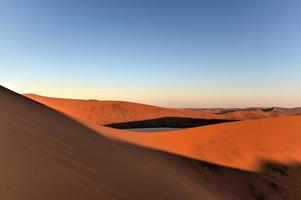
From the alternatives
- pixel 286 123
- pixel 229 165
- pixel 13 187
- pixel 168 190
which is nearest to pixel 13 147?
pixel 13 187

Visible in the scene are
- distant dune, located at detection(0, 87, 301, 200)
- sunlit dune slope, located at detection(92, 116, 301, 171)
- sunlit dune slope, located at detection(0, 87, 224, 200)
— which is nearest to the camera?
sunlit dune slope, located at detection(0, 87, 224, 200)

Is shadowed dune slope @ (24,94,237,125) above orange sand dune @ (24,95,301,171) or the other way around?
above

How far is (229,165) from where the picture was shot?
11.8 metres

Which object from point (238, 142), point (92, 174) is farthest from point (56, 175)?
point (238, 142)

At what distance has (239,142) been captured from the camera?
573 inches

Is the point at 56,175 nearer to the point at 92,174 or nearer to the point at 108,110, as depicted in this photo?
the point at 92,174

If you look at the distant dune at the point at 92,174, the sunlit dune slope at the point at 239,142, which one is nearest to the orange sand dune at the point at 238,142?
the sunlit dune slope at the point at 239,142

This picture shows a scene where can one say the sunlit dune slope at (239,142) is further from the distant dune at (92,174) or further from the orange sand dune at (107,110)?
the orange sand dune at (107,110)

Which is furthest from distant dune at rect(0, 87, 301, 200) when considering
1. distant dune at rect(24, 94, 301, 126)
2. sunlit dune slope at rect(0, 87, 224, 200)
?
distant dune at rect(24, 94, 301, 126)

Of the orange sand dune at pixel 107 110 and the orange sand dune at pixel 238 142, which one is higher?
the orange sand dune at pixel 107 110

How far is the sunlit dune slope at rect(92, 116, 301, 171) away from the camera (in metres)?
12.8

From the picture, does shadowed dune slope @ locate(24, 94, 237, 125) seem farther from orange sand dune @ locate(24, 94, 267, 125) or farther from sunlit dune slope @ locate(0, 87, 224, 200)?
sunlit dune slope @ locate(0, 87, 224, 200)

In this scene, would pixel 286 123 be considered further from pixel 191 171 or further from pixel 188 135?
pixel 191 171

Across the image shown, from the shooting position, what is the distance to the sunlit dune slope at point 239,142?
503 inches
